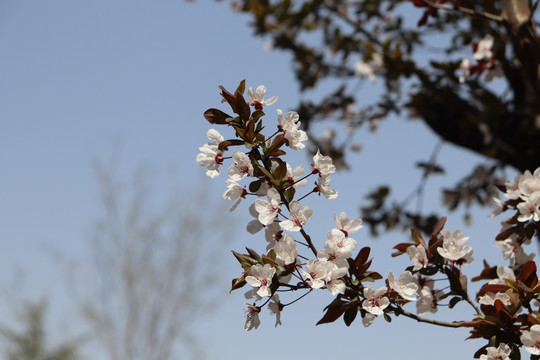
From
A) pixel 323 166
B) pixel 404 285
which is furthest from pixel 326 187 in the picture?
pixel 404 285

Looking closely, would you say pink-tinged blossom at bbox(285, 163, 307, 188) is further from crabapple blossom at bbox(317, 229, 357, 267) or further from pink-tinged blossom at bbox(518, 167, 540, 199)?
pink-tinged blossom at bbox(518, 167, 540, 199)

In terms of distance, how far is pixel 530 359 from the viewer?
3.73 feet

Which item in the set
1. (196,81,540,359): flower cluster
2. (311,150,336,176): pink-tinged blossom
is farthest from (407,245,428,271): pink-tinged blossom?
(311,150,336,176): pink-tinged blossom

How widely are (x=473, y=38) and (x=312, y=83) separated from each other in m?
0.90

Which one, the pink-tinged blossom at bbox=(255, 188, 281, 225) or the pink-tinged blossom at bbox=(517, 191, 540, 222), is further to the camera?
the pink-tinged blossom at bbox=(517, 191, 540, 222)

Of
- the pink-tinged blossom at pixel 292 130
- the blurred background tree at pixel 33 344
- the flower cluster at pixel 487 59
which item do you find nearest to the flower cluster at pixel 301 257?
the pink-tinged blossom at pixel 292 130

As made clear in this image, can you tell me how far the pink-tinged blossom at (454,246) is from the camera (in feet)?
4.01

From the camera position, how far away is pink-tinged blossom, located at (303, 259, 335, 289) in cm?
102

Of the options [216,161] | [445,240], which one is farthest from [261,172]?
[445,240]

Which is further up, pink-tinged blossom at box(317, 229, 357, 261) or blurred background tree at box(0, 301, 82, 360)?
blurred background tree at box(0, 301, 82, 360)

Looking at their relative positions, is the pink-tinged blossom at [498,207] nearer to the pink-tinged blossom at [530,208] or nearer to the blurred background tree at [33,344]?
the pink-tinged blossom at [530,208]

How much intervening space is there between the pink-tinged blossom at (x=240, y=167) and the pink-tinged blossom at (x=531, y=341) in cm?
59

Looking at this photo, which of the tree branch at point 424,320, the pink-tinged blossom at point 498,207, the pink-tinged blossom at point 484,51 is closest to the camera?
the tree branch at point 424,320

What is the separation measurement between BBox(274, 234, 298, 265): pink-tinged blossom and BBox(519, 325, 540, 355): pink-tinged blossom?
0.46 meters
